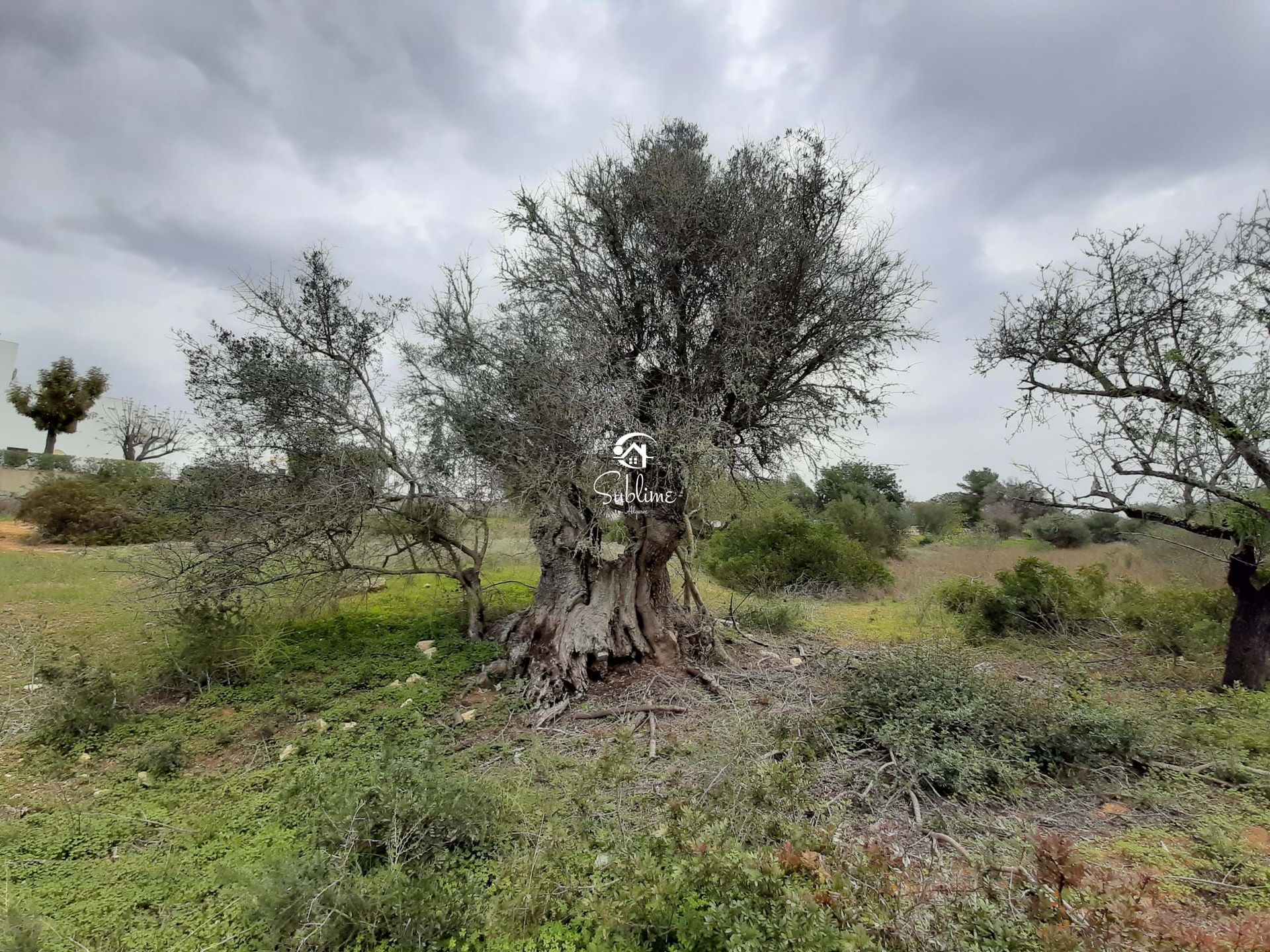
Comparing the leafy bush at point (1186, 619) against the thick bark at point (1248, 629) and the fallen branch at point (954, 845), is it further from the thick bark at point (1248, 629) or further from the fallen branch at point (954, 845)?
the fallen branch at point (954, 845)

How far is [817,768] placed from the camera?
4.08m

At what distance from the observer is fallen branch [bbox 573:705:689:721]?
567 cm

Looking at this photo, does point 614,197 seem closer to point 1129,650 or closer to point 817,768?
point 817,768

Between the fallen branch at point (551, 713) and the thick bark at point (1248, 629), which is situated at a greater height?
the thick bark at point (1248, 629)

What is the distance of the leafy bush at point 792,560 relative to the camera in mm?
13086

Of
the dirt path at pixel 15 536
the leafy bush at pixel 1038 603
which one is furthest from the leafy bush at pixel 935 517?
the dirt path at pixel 15 536

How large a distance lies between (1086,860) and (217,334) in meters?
9.02

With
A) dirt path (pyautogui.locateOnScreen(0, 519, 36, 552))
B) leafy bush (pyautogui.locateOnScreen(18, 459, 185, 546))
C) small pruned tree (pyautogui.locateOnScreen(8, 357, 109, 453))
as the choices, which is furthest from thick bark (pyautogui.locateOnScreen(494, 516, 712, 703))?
small pruned tree (pyautogui.locateOnScreen(8, 357, 109, 453))

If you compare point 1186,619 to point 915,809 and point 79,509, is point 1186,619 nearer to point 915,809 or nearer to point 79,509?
point 915,809

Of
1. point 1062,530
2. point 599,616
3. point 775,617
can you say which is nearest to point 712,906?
point 599,616

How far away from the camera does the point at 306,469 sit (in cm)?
695

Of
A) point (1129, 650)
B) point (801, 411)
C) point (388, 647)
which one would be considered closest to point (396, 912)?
point (388, 647)

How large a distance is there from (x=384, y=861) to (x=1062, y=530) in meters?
24.3

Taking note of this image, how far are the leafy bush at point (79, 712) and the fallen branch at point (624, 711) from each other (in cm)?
418
